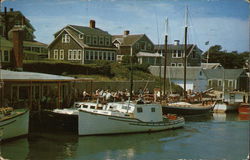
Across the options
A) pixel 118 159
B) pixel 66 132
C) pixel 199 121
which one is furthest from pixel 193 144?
pixel 199 121

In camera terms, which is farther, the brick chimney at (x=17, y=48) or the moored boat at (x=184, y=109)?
the moored boat at (x=184, y=109)

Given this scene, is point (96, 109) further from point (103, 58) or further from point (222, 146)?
point (103, 58)

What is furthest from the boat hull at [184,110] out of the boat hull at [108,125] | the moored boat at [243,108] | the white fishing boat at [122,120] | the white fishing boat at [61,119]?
the white fishing boat at [61,119]

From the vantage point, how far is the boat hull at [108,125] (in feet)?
70.1

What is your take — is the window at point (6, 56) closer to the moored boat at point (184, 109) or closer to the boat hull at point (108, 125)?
the boat hull at point (108, 125)

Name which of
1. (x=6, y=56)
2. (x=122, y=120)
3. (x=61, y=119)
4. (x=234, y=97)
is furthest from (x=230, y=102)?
(x=6, y=56)

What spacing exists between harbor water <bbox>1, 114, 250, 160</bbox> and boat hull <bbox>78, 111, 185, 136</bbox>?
16.9 inches

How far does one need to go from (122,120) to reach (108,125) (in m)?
1.09

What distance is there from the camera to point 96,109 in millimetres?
23188

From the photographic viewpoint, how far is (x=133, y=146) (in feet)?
65.0

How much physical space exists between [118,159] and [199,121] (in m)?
17.5

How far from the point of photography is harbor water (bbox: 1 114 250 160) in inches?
663

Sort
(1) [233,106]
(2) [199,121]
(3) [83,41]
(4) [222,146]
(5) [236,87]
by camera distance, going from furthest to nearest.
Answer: (5) [236,87], (3) [83,41], (1) [233,106], (2) [199,121], (4) [222,146]

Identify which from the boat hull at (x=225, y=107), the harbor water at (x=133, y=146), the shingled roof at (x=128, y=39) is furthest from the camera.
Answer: the shingled roof at (x=128, y=39)
